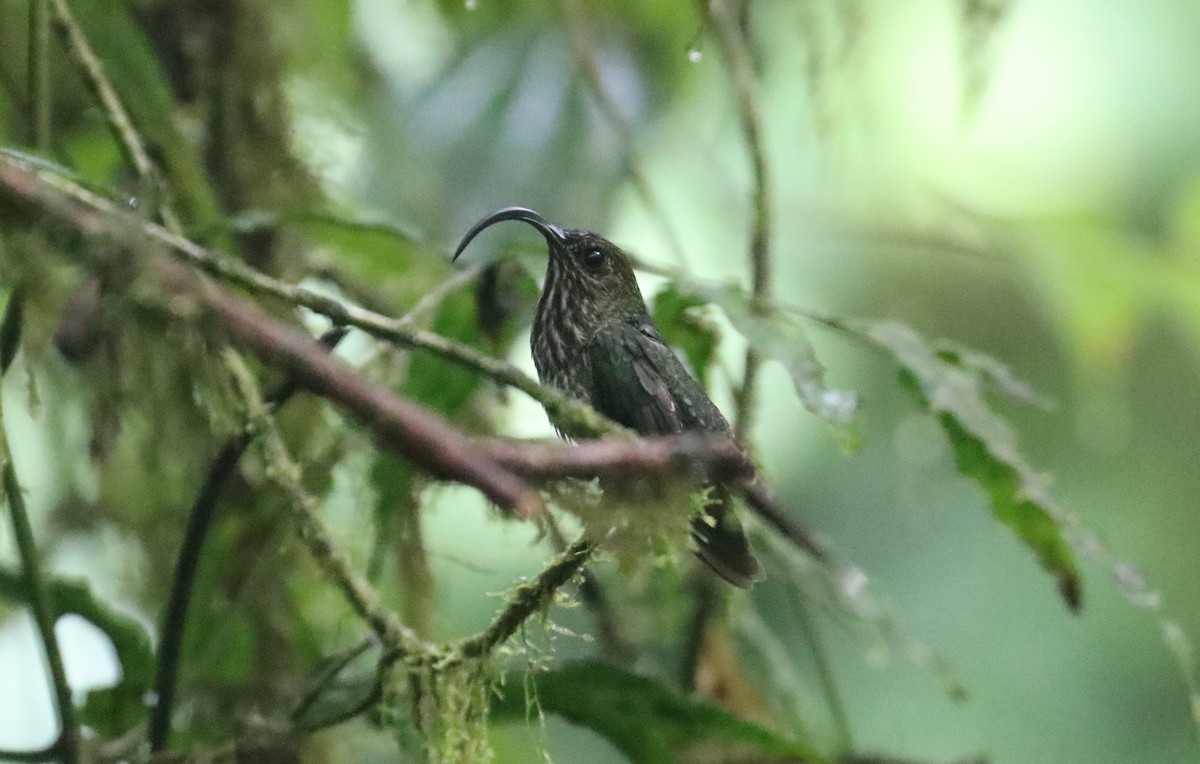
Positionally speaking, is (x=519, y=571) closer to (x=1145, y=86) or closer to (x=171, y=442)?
(x=171, y=442)

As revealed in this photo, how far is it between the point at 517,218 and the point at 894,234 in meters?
1.37

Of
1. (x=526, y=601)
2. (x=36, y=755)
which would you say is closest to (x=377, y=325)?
(x=526, y=601)

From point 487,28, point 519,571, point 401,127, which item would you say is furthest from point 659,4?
point 519,571

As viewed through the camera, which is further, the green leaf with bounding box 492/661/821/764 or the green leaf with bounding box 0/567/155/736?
the green leaf with bounding box 0/567/155/736

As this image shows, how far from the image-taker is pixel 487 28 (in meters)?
3.10

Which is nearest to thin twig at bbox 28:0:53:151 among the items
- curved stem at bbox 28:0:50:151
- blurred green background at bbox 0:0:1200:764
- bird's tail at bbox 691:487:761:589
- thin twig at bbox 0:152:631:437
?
curved stem at bbox 28:0:50:151

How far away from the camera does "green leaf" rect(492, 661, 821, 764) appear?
163 cm

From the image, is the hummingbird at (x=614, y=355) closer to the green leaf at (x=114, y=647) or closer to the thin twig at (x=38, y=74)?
the thin twig at (x=38, y=74)

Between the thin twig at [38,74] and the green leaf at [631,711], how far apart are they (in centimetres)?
94

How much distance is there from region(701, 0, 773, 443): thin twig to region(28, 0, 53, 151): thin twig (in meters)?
0.92

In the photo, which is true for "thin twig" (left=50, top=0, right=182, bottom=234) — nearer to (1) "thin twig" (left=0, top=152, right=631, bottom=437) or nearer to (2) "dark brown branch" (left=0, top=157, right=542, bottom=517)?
(1) "thin twig" (left=0, top=152, right=631, bottom=437)

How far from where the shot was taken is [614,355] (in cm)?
176

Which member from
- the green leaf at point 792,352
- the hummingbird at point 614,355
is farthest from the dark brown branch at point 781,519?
the green leaf at point 792,352

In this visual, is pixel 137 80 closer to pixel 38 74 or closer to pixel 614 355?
pixel 38 74
